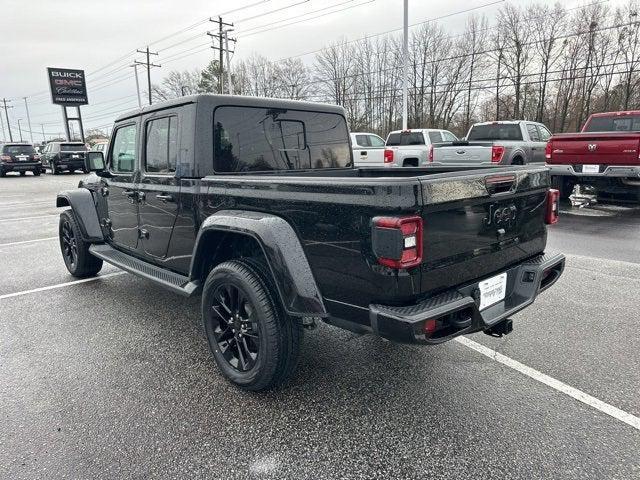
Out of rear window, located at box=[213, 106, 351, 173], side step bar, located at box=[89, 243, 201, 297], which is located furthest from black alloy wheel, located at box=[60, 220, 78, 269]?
rear window, located at box=[213, 106, 351, 173]

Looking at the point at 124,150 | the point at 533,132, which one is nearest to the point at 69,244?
the point at 124,150

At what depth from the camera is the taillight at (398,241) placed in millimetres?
1952

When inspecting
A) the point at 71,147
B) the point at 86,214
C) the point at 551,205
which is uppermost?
the point at 71,147

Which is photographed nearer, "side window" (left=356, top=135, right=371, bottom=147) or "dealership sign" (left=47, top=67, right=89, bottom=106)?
"side window" (left=356, top=135, right=371, bottom=147)

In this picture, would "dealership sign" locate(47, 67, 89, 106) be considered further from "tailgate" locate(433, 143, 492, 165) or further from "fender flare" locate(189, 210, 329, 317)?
"fender flare" locate(189, 210, 329, 317)

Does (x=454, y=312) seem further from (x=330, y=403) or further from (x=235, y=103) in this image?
(x=235, y=103)

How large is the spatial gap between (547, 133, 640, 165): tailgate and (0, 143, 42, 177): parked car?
86.6 feet

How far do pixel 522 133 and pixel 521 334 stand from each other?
33.2 ft

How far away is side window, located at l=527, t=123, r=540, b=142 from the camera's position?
1228cm

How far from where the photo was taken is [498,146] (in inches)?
414

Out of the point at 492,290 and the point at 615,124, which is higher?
the point at 615,124

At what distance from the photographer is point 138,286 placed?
506 cm

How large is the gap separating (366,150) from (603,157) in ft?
25.2

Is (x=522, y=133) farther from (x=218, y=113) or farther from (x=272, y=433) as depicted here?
(x=272, y=433)
